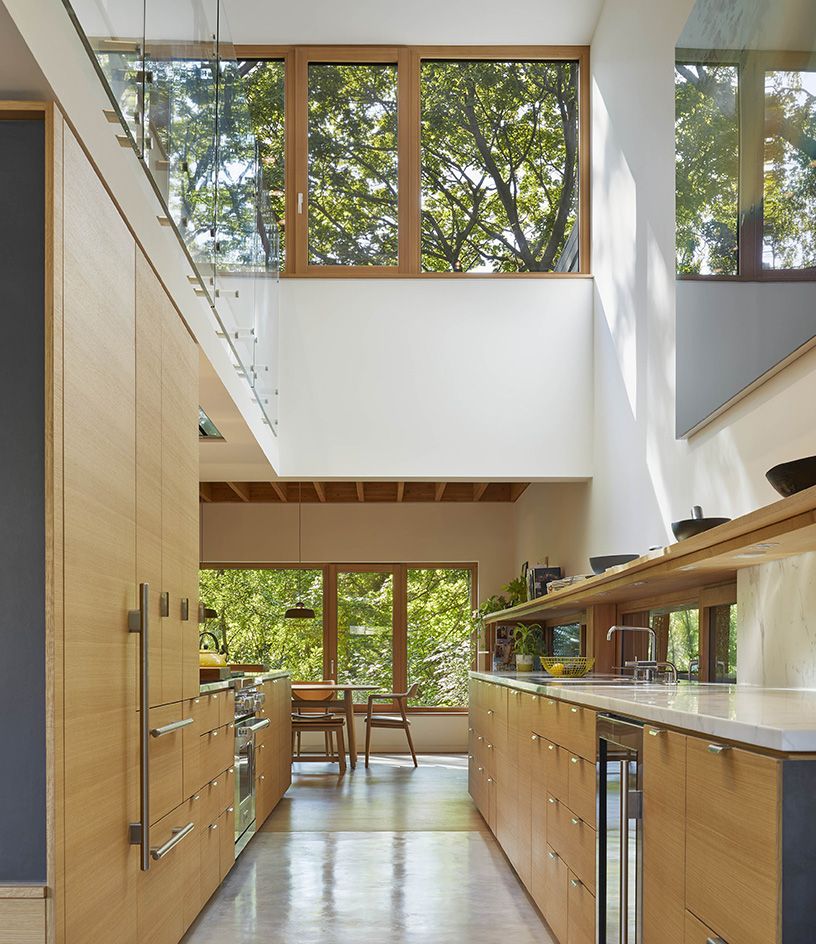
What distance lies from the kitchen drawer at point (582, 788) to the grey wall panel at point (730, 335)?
1.40 meters

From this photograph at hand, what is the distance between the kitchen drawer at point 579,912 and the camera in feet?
10.9

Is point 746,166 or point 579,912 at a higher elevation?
point 746,166

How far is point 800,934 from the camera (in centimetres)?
171

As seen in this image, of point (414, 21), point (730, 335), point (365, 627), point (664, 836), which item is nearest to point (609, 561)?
point (730, 335)

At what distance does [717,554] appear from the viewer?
3533mm

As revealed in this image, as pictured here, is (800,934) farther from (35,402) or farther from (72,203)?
(72,203)

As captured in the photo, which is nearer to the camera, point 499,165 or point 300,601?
point 499,165

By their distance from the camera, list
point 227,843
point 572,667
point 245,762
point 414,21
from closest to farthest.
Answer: point 227,843 → point 245,762 → point 572,667 → point 414,21


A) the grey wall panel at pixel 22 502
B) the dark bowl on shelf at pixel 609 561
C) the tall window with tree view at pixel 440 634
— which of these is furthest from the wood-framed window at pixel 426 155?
the grey wall panel at pixel 22 502

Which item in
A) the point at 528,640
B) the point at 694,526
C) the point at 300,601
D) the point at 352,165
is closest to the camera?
the point at 694,526

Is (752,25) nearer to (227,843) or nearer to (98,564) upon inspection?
(98,564)

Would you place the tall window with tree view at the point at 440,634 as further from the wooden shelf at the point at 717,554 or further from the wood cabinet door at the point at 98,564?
the wood cabinet door at the point at 98,564

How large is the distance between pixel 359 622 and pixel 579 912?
888 cm

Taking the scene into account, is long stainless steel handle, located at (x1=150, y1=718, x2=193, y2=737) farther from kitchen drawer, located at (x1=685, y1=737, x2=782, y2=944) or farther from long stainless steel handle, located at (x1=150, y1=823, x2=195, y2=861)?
kitchen drawer, located at (x1=685, y1=737, x2=782, y2=944)
